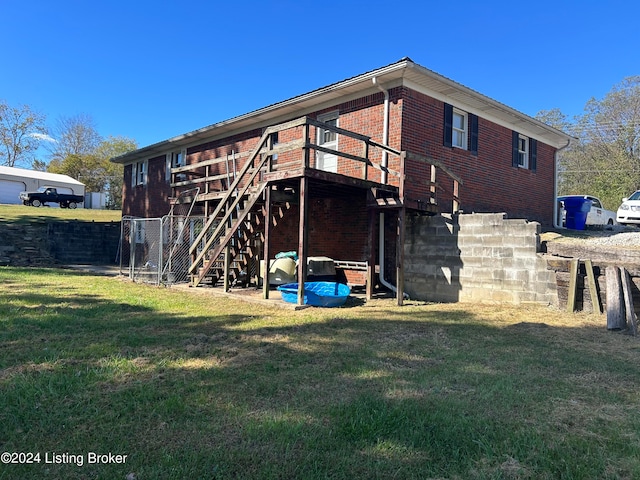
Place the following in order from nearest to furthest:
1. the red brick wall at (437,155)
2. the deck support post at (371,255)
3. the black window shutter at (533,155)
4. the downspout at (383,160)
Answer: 1. the deck support post at (371,255)
2. the downspout at (383,160)
3. the red brick wall at (437,155)
4. the black window shutter at (533,155)

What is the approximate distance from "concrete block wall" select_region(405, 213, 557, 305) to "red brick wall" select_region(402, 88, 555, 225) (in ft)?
5.31

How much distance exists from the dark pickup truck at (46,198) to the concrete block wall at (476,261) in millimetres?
34724

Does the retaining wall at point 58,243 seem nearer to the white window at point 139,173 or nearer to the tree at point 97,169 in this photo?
the white window at point 139,173

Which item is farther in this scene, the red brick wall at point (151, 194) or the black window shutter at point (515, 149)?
the red brick wall at point (151, 194)

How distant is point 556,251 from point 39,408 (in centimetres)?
836

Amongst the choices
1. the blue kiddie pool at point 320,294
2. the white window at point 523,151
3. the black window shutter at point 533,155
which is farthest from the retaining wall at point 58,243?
the black window shutter at point 533,155

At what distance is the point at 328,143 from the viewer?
12859 mm

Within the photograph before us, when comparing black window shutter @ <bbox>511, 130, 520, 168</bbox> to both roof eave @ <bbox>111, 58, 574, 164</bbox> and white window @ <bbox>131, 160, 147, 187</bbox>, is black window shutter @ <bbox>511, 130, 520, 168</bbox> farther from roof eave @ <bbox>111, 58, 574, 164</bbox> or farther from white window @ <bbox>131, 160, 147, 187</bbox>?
white window @ <bbox>131, 160, 147, 187</bbox>

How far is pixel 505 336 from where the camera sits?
246 inches

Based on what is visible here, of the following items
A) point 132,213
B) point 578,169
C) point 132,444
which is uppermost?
point 578,169

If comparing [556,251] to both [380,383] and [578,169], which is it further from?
[578,169]

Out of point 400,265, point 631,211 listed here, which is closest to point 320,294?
point 400,265

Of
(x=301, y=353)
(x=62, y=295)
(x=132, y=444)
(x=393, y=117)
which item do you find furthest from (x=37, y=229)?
(x=132, y=444)

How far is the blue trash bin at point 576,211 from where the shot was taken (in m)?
17.8
